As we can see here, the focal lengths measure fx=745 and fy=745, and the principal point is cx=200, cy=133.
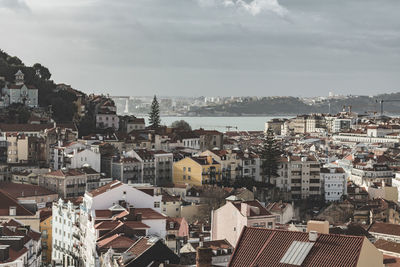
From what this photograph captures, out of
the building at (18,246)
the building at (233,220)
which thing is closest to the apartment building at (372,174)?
the building at (233,220)

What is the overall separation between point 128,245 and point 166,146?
3503 cm

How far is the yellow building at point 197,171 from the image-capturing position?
4650 cm

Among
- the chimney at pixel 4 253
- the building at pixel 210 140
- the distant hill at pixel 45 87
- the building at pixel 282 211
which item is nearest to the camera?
the chimney at pixel 4 253

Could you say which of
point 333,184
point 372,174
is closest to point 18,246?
point 333,184

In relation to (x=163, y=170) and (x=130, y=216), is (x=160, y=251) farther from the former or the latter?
(x=163, y=170)

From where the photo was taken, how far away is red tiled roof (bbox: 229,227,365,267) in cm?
1260

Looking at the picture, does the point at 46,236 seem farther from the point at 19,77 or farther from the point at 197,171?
the point at 19,77

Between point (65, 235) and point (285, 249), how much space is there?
1920 cm

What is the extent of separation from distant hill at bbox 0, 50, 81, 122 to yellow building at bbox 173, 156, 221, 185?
19.8m

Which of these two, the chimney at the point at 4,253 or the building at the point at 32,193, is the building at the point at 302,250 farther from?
the building at the point at 32,193

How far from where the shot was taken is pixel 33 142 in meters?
50.2

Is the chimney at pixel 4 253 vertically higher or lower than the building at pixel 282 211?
higher

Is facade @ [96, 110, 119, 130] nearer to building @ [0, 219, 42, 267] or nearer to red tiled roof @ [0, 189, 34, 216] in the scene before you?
red tiled roof @ [0, 189, 34, 216]

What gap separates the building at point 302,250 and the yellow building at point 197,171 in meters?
32.6
